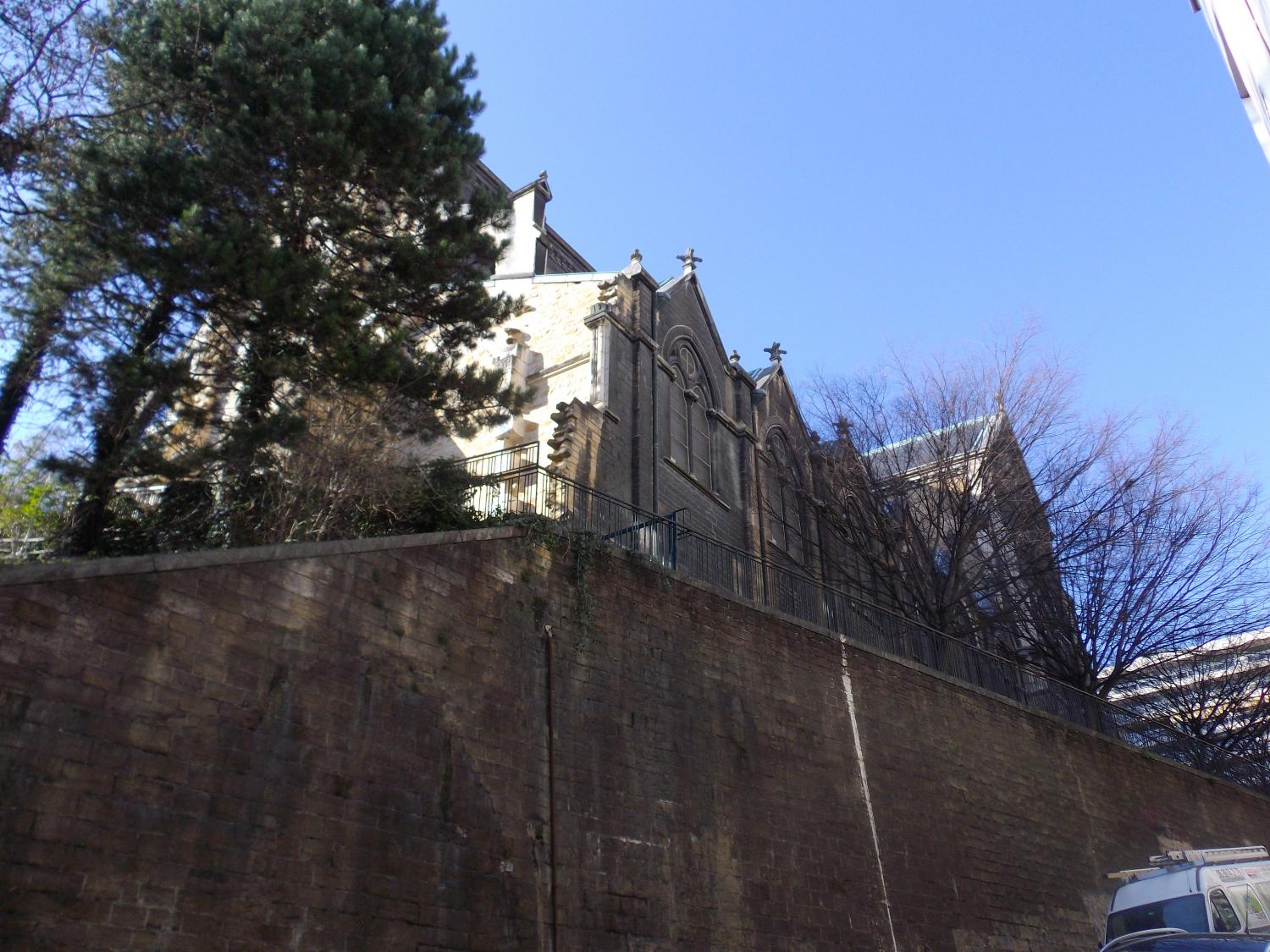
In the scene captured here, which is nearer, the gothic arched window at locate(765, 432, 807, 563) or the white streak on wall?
the white streak on wall

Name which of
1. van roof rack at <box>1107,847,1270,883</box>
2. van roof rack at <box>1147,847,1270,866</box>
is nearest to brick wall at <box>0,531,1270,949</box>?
van roof rack at <box>1107,847,1270,883</box>

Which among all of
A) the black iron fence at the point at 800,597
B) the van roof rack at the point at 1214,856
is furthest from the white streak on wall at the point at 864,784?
the van roof rack at the point at 1214,856

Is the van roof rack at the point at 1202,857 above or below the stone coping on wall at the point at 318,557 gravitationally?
→ below

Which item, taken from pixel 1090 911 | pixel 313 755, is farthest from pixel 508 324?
pixel 1090 911

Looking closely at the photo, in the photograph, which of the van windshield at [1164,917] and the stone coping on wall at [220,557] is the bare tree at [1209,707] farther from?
the stone coping on wall at [220,557]

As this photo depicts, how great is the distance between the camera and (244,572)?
8.60 m

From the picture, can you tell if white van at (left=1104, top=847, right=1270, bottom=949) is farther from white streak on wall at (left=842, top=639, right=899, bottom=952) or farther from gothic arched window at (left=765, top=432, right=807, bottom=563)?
gothic arched window at (left=765, top=432, right=807, bottom=563)

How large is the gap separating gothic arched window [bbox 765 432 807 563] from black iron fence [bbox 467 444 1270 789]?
9.62 ft

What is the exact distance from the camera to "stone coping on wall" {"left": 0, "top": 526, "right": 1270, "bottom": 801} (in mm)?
7410

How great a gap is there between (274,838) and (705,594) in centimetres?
673

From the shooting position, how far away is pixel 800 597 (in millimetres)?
17469

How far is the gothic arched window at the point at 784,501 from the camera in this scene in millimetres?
22781

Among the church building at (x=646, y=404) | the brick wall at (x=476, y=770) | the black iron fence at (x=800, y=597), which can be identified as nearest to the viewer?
the brick wall at (x=476, y=770)

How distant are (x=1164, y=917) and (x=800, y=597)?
7249 millimetres
